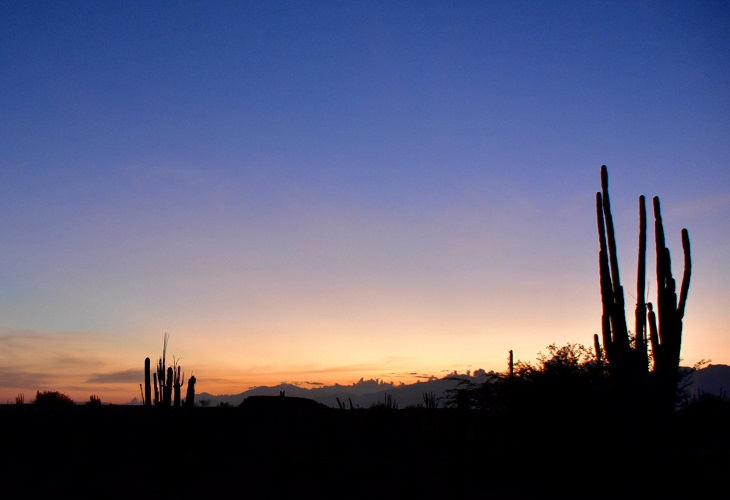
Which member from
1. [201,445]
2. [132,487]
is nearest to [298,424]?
[201,445]

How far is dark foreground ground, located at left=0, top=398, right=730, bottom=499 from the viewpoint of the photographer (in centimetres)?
1608

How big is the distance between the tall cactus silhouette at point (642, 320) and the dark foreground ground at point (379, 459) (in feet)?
3.31

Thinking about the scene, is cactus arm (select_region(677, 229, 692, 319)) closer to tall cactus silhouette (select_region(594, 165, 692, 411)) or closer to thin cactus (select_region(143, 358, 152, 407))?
tall cactus silhouette (select_region(594, 165, 692, 411))

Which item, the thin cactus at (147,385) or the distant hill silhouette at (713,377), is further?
the distant hill silhouette at (713,377)

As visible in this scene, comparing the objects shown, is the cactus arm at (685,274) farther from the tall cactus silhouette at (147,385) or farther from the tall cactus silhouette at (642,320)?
the tall cactus silhouette at (147,385)

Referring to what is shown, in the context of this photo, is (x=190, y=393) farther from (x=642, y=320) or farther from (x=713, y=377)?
(x=713, y=377)

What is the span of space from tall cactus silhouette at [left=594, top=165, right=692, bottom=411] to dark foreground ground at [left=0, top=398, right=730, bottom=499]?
39.7 inches

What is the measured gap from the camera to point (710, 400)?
39938mm

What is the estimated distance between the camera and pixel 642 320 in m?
16.0

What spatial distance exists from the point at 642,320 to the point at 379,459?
14.4 m

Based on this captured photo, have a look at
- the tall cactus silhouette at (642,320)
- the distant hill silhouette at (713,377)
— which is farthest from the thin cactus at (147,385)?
the distant hill silhouette at (713,377)

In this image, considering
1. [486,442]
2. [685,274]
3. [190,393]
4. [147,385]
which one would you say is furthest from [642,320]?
[147,385]

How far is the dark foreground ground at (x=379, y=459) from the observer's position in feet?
52.7

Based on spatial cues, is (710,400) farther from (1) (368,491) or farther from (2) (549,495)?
(1) (368,491)
